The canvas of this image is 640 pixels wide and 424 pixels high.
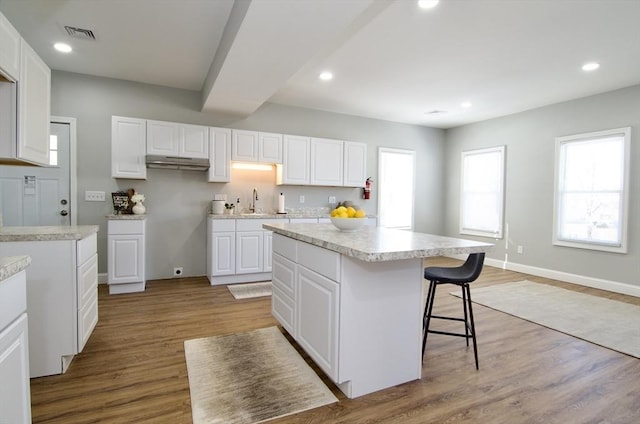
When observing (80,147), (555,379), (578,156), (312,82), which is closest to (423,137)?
(578,156)

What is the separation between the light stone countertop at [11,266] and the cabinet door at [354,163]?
4.63 metres

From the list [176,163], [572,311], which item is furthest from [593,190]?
[176,163]

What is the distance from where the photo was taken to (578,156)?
4.84 m

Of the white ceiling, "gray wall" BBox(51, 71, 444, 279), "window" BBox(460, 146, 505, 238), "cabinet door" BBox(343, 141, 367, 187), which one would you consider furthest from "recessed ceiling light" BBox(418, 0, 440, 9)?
"window" BBox(460, 146, 505, 238)

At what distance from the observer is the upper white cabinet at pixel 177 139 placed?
14.0 feet

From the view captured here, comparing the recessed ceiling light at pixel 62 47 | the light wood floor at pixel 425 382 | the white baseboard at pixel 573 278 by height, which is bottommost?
the light wood floor at pixel 425 382

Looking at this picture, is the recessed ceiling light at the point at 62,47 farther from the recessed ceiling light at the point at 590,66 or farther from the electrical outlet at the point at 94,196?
the recessed ceiling light at the point at 590,66

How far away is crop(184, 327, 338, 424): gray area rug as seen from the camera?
1.78 meters

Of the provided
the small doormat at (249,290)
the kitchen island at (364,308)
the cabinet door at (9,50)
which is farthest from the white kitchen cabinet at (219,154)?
the kitchen island at (364,308)

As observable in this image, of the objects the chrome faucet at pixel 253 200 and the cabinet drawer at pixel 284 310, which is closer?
the cabinet drawer at pixel 284 310

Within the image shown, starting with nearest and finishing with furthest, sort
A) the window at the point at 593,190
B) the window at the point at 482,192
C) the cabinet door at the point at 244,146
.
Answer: the window at the point at 593,190
the cabinet door at the point at 244,146
the window at the point at 482,192

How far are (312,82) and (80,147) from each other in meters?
3.17

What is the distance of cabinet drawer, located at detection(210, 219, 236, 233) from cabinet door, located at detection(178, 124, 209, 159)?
0.96 metres

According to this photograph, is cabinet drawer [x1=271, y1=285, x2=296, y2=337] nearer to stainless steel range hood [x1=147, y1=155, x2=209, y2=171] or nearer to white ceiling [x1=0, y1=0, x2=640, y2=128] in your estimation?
white ceiling [x1=0, y1=0, x2=640, y2=128]
